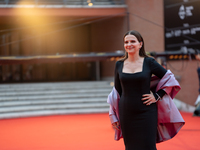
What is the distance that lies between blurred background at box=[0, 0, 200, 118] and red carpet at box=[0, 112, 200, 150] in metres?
2.55

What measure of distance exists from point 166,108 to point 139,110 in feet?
1.14

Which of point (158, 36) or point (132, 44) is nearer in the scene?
point (132, 44)

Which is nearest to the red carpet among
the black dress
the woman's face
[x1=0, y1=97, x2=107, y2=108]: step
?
[x1=0, y1=97, x2=107, y2=108]: step

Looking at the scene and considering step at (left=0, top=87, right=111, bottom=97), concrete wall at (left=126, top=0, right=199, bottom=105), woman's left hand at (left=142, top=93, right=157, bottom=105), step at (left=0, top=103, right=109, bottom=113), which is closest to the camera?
woman's left hand at (left=142, top=93, right=157, bottom=105)

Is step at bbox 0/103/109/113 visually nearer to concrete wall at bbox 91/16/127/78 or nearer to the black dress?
concrete wall at bbox 91/16/127/78

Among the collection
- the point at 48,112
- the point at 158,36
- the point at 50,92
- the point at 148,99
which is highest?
the point at 158,36

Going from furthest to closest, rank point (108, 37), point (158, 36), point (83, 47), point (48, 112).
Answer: point (83, 47)
point (108, 37)
point (158, 36)
point (48, 112)

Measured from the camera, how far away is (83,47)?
770 inches

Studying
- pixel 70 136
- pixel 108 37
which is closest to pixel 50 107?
pixel 70 136

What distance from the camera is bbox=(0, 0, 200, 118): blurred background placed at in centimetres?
1164

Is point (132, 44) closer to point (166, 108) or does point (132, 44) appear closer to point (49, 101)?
point (166, 108)

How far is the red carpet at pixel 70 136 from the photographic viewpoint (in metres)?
5.78

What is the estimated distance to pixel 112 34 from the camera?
1734 cm

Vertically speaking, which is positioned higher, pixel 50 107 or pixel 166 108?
pixel 166 108
